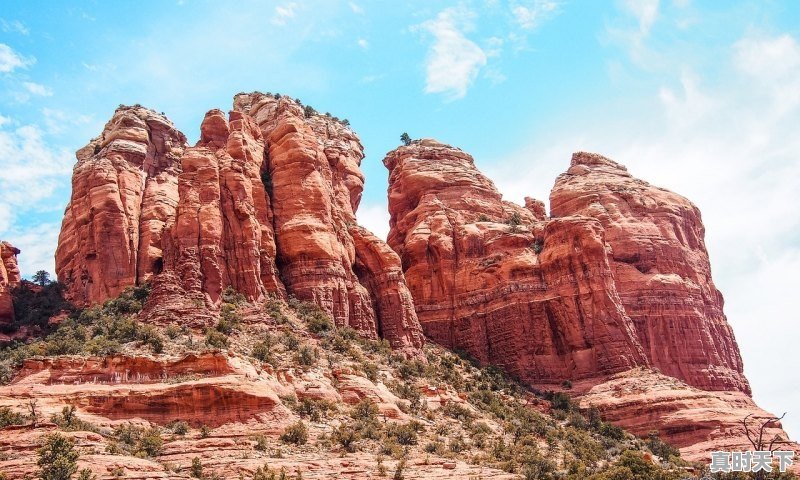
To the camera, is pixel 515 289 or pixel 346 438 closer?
pixel 346 438

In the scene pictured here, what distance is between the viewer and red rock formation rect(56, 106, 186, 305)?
6638 cm

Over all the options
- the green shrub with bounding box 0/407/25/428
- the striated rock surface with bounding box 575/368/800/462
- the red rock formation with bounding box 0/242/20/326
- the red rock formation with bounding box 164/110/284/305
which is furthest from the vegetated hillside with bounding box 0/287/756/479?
the red rock formation with bounding box 0/242/20/326

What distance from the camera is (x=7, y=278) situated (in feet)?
230

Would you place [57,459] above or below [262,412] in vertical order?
below

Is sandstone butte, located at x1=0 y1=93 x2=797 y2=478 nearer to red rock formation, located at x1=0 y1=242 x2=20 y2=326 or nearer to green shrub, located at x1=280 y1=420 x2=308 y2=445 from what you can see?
red rock formation, located at x1=0 y1=242 x2=20 y2=326

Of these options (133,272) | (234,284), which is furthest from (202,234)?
(133,272)

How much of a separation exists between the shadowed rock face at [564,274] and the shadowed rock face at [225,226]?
324 inches

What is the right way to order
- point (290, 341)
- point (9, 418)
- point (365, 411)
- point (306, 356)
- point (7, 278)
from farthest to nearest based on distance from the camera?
1. point (7, 278)
2. point (290, 341)
3. point (306, 356)
4. point (365, 411)
5. point (9, 418)

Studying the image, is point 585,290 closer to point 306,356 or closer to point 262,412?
point 306,356

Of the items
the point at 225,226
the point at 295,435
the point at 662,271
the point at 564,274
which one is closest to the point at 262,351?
the point at 295,435

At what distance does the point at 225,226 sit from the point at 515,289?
2603 centimetres

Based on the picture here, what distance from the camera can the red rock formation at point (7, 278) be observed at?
6650 centimetres

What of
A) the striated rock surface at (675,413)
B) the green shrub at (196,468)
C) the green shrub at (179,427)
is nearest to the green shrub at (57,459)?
the green shrub at (196,468)

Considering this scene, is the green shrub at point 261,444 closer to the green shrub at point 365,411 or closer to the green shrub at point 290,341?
the green shrub at point 365,411
